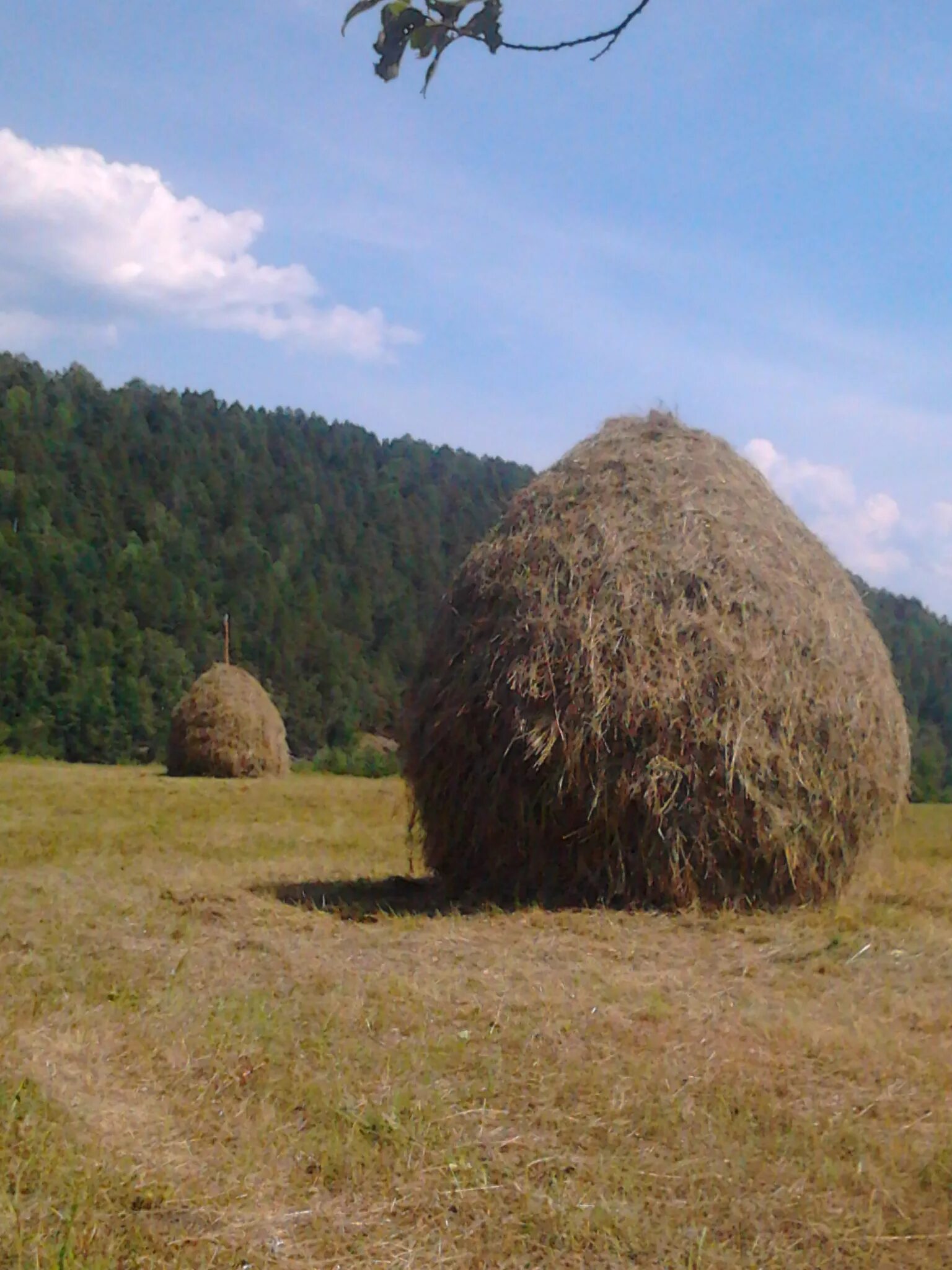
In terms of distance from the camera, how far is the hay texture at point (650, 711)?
280 inches

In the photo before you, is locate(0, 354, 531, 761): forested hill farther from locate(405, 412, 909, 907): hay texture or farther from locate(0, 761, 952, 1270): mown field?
locate(0, 761, 952, 1270): mown field

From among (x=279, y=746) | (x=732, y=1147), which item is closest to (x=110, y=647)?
(x=279, y=746)

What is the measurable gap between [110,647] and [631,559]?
38357mm

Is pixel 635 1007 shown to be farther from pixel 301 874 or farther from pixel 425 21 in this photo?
pixel 301 874

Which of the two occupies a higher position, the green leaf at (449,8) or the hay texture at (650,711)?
the green leaf at (449,8)

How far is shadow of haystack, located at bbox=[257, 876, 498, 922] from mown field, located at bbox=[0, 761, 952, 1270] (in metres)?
0.11

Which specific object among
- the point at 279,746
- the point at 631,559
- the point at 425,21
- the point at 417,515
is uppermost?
the point at 417,515

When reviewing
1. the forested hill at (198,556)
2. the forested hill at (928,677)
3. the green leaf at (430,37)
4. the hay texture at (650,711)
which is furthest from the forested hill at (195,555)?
the green leaf at (430,37)

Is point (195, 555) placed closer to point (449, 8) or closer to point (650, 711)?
point (650, 711)

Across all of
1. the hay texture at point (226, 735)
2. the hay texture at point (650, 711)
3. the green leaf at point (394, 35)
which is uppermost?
the green leaf at point (394, 35)

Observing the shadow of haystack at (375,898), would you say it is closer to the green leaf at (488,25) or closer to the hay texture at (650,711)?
the hay texture at (650,711)

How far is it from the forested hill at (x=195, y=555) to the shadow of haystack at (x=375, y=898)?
32.5 meters

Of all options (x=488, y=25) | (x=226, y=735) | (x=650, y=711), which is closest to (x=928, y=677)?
(x=226, y=735)

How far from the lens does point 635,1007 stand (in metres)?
5.22
